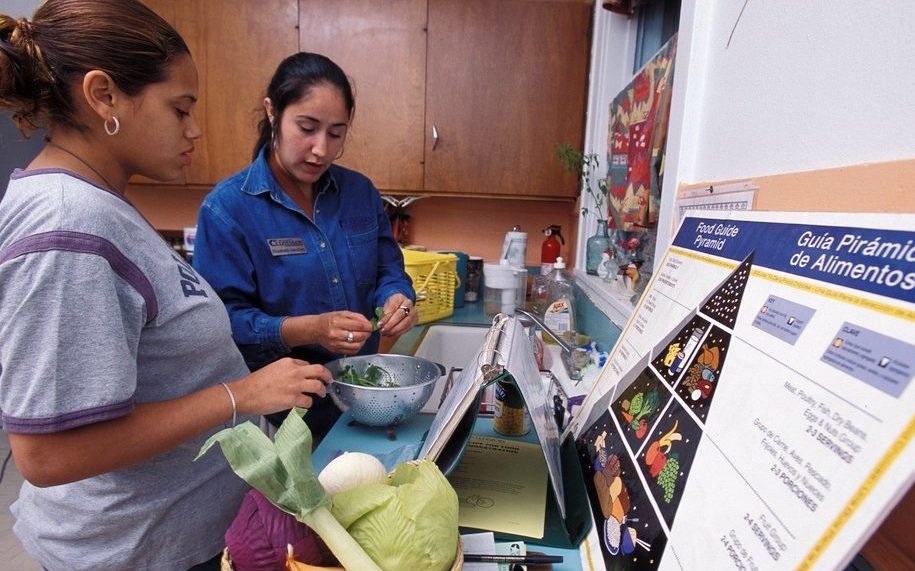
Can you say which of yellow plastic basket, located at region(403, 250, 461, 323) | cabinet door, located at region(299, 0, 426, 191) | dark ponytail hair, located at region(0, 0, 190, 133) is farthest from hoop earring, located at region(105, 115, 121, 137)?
cabinet door, located at region(299, 0, 426, 191)

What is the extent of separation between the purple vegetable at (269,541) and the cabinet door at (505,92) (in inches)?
74.7

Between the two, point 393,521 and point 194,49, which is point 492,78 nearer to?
point 194,49

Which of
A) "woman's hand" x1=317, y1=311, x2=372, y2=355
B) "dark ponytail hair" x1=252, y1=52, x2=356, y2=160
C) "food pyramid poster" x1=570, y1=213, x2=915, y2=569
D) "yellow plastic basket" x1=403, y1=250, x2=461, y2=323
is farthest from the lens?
"yellow plastic basket" x1=403, y1=250, x2=461, y2=323

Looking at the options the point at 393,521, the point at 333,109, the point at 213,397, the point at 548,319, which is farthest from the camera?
the point at 548,319

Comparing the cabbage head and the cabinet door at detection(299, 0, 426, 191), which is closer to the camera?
the cabbage head

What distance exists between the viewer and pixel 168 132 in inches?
26.5

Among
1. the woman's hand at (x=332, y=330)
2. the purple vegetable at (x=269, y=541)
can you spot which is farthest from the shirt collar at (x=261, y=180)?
the purple vegetable at (x=269, y=541)

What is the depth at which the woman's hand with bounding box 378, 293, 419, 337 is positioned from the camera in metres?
1.14

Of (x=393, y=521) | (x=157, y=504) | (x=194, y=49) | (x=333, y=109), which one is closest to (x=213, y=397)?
(x=157, y=504)

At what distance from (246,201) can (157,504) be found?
0.70m

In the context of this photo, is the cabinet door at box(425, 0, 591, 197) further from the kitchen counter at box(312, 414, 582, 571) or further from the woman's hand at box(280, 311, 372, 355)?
the kitchen counter at box(312, 414, 582, 571)

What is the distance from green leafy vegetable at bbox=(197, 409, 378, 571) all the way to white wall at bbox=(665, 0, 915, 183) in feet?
1.96

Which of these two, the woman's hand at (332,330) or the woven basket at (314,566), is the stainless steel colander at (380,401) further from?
the woven basket at (314,566)

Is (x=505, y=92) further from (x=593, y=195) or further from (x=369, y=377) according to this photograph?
(x=369, y=377)
